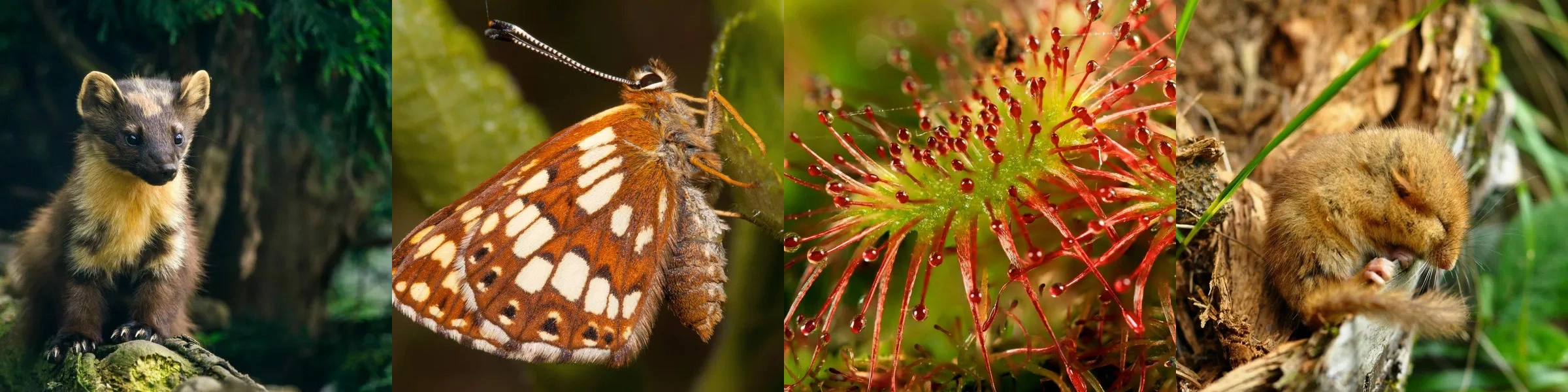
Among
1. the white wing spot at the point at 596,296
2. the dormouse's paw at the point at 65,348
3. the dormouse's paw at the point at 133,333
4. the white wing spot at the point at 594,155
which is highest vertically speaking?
the white wing spot at the point at 594,155

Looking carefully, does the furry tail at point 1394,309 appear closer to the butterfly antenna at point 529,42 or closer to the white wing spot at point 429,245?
the butterfly antenna at point 529,42

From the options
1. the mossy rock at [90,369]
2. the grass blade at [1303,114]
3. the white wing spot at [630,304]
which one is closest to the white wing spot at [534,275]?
the white wing spot at [630,304]

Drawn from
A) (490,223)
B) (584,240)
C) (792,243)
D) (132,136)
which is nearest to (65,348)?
(132,136)

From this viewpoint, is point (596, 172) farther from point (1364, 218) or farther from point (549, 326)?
point (1364, 218)

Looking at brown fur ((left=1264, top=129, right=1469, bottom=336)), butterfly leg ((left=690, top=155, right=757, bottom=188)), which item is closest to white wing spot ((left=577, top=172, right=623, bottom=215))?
butterfly leg ((left=690, top=155, right=757, bottom=188))

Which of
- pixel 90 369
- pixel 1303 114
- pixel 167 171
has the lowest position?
pixel 90 369

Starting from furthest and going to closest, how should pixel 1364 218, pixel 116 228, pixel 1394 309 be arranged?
pixel 116 228, pixel 1364 218, pixel 1394 309
